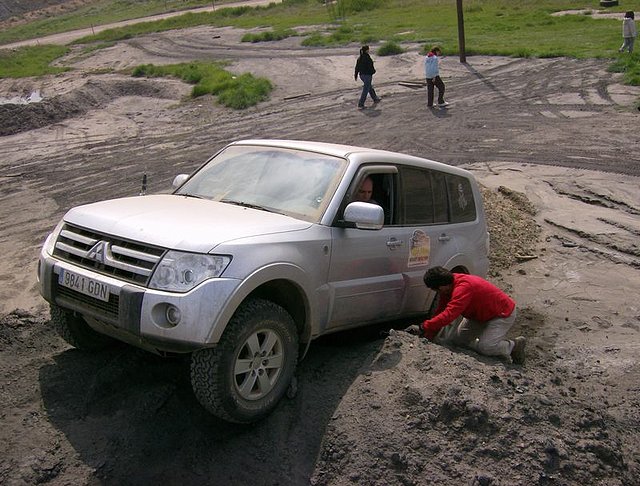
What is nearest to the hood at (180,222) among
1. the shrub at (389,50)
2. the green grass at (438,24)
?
the green grass at (438,24)

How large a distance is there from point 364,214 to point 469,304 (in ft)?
5.00

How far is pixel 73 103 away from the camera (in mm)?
21547

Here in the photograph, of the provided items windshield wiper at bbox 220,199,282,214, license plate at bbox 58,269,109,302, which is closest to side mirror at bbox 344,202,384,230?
windshield wiper at bbox 220,199,282,214

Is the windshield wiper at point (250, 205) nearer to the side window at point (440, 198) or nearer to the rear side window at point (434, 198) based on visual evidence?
the rear side window at point (434, 198)

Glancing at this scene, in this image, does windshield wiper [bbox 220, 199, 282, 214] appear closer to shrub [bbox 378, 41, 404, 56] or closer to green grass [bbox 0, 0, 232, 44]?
shrub [bbox 378, 41, 404, 56]

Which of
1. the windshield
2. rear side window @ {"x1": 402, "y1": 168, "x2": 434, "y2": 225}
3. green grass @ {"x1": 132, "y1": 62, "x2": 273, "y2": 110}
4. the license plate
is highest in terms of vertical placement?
the windshield

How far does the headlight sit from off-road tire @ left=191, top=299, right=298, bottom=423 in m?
0.35

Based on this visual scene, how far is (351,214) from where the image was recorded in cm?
542

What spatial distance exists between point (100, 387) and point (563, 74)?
21.0 meters

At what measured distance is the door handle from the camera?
610cm

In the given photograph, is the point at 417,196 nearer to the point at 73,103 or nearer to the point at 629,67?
the point at 73,103

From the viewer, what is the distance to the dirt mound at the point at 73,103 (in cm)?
1955

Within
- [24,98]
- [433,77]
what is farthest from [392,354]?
[24,98]

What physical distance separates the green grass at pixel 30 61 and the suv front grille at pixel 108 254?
25725mm
